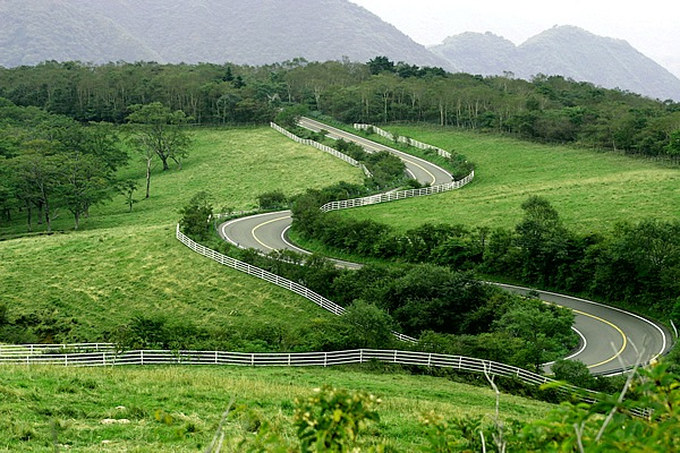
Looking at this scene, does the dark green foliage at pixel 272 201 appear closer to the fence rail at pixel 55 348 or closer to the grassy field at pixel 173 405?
the fence rail at pixel 55 348

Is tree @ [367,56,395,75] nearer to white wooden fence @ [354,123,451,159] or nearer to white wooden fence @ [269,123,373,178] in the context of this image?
white wooden fence @ [354,123,451,159]

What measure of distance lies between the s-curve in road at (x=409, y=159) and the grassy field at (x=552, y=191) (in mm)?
4545

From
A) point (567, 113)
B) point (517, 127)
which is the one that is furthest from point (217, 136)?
point (567, 113)

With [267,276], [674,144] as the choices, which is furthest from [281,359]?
[674,144]

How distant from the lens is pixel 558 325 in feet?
95.8

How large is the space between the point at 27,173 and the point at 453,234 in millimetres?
44695

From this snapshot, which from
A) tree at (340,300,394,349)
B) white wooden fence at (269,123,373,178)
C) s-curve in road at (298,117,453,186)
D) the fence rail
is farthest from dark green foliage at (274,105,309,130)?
the fence rail

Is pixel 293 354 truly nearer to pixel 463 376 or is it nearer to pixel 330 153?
pixel 463 376

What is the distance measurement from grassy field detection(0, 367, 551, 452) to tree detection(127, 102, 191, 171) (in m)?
68.4

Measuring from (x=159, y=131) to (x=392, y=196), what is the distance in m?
39.1

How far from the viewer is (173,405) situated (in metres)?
13.7

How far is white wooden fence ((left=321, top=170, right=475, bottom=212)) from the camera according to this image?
5775 cm

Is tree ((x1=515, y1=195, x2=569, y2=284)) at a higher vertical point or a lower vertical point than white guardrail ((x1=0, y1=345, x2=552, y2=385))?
higher

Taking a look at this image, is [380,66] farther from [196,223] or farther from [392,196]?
[196,223]
